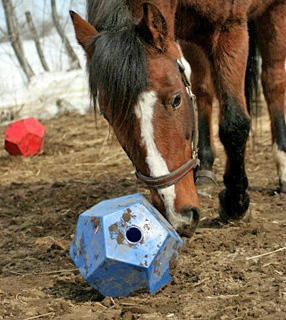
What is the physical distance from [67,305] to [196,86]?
9.32 ft

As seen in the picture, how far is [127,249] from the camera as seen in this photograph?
2.56 metres

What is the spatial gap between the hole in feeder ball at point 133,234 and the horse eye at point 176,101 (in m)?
0.71

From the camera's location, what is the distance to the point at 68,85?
10734 mm

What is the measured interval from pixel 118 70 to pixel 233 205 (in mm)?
1398

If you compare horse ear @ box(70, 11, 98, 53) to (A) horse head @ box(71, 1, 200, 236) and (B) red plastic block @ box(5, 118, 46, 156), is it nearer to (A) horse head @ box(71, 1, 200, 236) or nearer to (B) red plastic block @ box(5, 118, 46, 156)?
(A) horse head @ box(71, 1, 200, 236)

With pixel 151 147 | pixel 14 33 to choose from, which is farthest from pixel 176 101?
pixel 14 33

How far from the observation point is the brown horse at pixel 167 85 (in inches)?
110

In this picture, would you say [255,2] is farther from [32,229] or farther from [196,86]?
[32,229]

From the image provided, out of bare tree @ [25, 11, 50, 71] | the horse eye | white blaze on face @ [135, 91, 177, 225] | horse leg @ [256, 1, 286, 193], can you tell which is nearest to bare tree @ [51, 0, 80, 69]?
bare tree @ [25, 11, 50, 71]

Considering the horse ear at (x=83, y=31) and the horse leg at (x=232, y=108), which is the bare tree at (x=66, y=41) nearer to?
the horse leg at (x=232, y=108)

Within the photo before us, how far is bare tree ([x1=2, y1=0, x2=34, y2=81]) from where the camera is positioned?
33.3 feet

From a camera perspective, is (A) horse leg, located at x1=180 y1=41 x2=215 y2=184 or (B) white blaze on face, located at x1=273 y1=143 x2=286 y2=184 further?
(A) horse leg, located at x1=180 y1=41 x2=215 y2=184

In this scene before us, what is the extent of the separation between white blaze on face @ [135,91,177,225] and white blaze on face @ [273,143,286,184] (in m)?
2.03

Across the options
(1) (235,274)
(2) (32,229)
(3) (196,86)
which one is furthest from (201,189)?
(1) (235,274)
